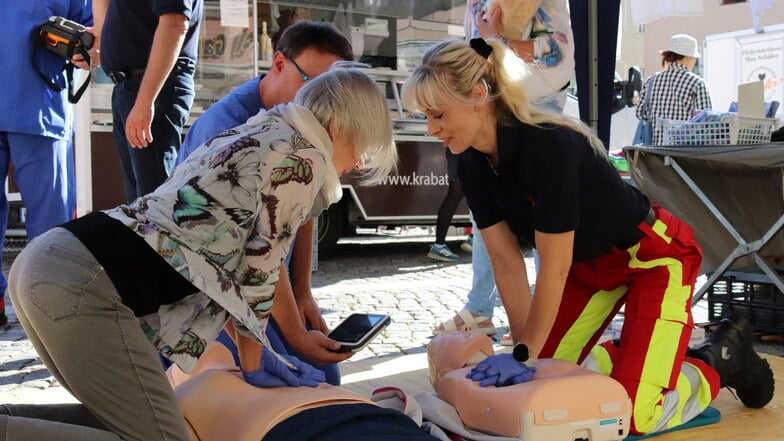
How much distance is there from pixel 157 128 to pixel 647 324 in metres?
1.69

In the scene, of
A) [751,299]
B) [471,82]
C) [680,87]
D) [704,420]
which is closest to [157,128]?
[471,82]

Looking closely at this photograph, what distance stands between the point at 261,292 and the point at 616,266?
127cm

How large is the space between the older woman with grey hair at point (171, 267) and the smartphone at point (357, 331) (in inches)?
27.8

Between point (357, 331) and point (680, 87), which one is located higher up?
point (680, 87)

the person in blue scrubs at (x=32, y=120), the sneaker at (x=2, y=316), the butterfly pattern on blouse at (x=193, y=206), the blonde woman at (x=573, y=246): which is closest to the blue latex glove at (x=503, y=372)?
→ the blonde woman at (x=573, y=246)

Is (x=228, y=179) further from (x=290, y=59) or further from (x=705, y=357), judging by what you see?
(x=705, y=357)

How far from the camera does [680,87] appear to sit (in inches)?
242

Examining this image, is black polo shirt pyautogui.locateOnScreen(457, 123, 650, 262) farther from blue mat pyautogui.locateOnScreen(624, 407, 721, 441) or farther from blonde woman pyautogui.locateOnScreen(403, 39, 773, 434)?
blue mat pyautogui.locateOnScreen(624, 407, 721, 441)

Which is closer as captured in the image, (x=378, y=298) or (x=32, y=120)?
(x=32, y=120)

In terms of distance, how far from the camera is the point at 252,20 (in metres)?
5.90

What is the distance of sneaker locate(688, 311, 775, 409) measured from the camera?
2594mm

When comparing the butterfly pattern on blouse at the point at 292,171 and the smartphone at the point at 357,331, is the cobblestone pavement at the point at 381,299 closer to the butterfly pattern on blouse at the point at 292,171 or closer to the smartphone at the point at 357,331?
the smartphone at the point at 357,331

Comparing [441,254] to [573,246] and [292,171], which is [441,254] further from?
[292,171]

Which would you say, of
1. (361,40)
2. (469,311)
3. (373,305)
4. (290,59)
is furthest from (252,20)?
(290,59)
